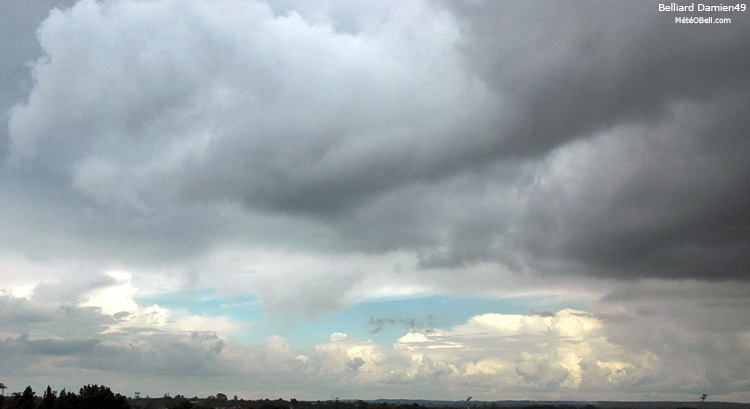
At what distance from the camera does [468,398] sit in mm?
195125

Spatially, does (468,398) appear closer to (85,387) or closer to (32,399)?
(85,387)

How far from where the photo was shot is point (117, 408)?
191m

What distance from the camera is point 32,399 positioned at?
623 feet

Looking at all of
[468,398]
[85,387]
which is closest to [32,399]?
[85,387]

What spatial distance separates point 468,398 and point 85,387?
12511 centimetres

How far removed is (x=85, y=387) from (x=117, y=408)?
12866mm

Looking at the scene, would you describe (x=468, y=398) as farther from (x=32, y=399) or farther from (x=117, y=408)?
(x=32, y=399)

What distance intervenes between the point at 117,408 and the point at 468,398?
114m

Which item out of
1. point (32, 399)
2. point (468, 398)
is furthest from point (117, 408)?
point (468, 398)

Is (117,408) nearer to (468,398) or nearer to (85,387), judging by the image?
(85,387)

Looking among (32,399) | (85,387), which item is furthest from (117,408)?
(32,399)

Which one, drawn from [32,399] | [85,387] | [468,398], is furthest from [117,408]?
[468,398]


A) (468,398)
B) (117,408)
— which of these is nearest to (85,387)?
(117,408)
